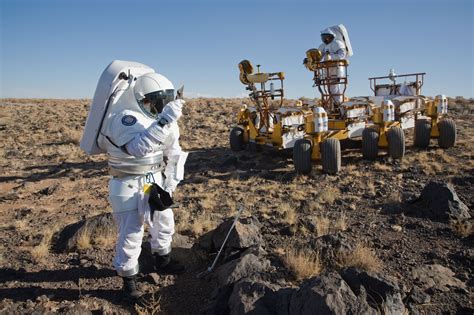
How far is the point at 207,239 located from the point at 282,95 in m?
5.64

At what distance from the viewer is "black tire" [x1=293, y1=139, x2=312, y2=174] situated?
8266mm

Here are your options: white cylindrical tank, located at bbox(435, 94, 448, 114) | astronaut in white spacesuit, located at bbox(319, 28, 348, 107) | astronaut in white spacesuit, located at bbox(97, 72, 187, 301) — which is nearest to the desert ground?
astronaut in white spacesuit, located at bbox(97, 72, 187, 301)

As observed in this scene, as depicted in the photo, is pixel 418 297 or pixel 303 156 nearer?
pixel 418 297

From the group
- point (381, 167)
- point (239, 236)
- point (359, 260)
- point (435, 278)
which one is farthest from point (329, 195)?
point (435, 278)

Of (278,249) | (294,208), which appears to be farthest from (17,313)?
(294,208)

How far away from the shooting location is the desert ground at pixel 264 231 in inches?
140

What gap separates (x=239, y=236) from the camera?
4340mm

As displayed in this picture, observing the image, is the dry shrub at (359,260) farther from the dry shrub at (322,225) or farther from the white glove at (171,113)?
the white glove at (171,113)

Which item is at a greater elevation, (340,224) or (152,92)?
(152,92)

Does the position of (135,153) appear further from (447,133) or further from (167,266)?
(447,133)

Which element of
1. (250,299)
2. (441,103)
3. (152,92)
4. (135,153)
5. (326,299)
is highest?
(152,92)

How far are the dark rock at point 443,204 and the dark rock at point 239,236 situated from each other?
2631 mm

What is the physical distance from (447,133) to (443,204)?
19.7 feet

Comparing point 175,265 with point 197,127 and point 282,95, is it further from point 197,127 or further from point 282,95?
point 197,127
